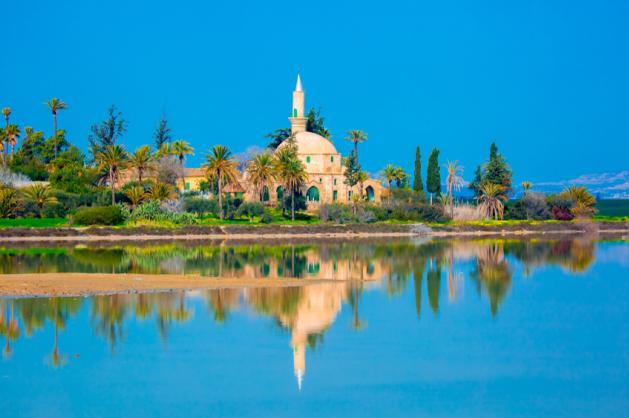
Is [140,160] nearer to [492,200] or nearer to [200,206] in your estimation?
[200,206]

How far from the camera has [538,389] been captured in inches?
725

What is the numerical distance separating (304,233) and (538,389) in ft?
153

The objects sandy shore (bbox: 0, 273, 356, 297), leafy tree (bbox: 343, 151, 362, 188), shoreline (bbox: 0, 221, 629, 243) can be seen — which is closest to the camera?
sandy shore (bbox: 0, 273, 356, 297)

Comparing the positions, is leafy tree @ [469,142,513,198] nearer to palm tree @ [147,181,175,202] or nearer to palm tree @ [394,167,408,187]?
palm tree @ [394,167,408,187]

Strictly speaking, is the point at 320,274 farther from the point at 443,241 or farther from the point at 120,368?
the point at 443,241

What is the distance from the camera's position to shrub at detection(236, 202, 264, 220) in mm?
68438

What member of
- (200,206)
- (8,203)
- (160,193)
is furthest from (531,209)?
(8,203)

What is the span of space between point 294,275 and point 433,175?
49263 mm

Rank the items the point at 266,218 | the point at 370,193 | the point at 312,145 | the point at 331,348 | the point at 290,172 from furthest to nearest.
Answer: the point at 370,193 < the point at 312,145 < the point at 290,172 < the point at 266,218 < the point at 331,348

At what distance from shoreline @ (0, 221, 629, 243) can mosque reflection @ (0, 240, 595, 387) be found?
7500 mm

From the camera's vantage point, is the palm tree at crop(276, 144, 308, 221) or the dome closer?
the palm tree at crop(276, 144, 308, 221)

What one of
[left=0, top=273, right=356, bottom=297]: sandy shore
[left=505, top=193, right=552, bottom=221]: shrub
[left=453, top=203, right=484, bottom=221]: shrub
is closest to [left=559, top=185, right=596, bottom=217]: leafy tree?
[left=505, top=193, right=552, bottom=221]: shrub

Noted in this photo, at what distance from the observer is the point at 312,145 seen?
83.4 meters

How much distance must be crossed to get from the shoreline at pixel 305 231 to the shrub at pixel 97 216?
1.87m
